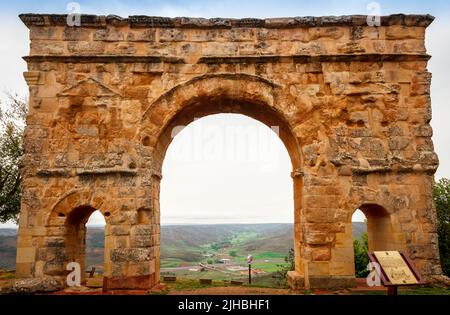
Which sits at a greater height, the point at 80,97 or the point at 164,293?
the point at 80,97

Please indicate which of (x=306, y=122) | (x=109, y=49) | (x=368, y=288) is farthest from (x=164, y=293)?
(x=109, y=49)

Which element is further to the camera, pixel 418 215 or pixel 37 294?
pixel 418 215

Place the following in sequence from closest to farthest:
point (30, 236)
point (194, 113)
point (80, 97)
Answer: point (30, 236)
point (80, 97)
point (194, 113)

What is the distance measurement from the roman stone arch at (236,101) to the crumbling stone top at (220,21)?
0.02 m

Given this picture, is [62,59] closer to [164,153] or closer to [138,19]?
[138,19]

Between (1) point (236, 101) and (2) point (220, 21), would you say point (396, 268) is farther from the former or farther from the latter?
(2) point (220, 21)

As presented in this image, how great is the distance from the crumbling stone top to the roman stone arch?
0.07 feet

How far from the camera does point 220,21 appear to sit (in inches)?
320

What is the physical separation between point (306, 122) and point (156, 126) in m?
3.19

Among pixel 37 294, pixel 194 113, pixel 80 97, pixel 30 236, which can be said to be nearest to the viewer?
pixel 37 294

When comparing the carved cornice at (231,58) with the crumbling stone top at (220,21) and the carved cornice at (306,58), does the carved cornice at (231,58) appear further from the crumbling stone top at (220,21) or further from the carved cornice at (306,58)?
the crumbling stone top at (220,21)

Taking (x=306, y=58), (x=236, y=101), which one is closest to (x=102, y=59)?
(x=236, y=101)

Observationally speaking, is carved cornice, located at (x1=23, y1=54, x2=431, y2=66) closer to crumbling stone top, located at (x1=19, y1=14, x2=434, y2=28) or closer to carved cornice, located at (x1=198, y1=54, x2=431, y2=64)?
carved cornice, located at (x1=198, y1=54, x2=431, y2=64)

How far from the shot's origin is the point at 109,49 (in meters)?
8.12
